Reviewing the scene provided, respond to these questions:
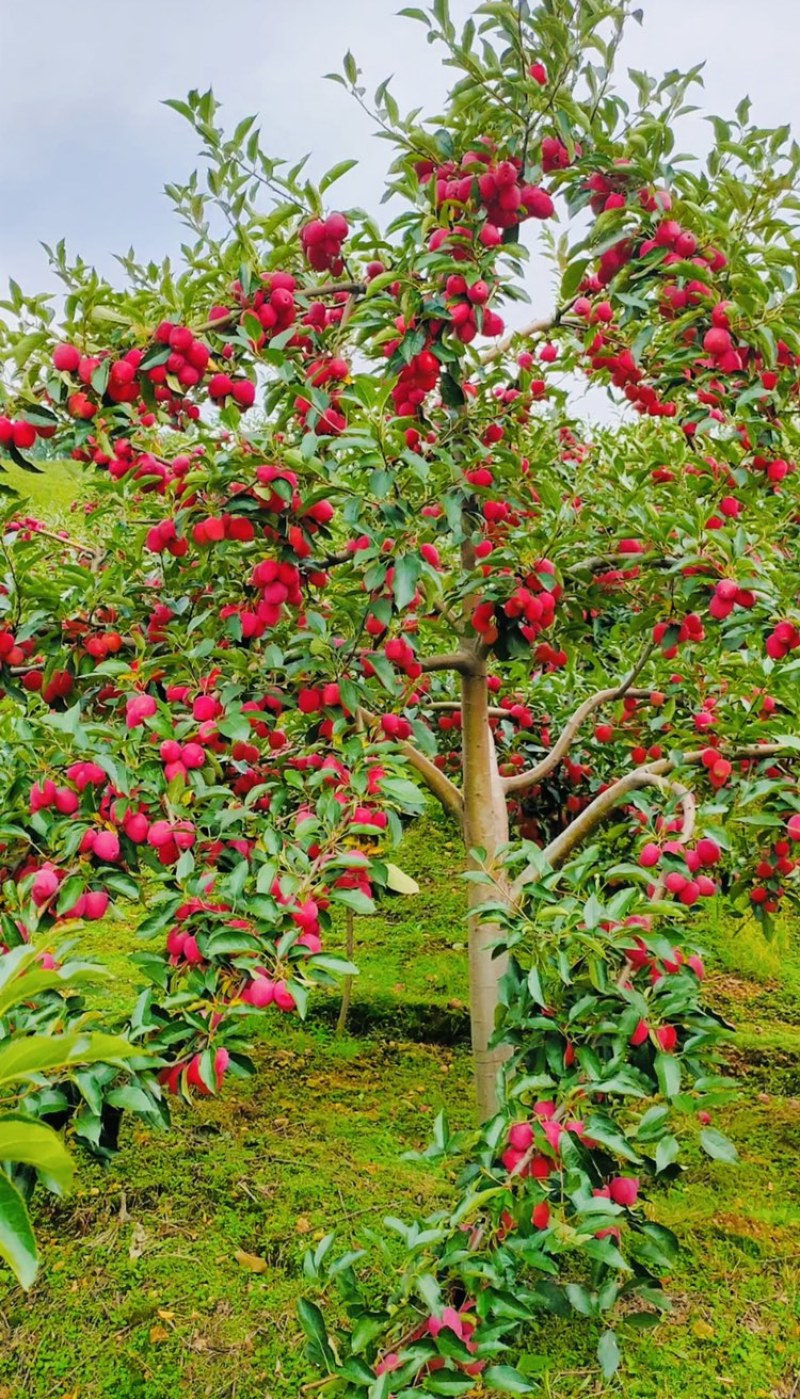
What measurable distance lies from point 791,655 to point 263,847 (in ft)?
3.26

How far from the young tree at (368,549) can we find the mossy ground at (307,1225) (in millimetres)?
677

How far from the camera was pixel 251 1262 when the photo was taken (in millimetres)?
2184

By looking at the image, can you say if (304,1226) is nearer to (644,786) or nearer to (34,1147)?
(644,786)

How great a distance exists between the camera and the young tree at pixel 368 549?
141 cm

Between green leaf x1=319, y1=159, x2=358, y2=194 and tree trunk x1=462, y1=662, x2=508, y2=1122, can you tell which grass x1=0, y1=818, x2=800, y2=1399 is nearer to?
tree trunk x1=462, y1=662, x2=508, y2=1122

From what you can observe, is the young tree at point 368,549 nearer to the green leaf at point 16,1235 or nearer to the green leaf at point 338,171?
the green leaf at point 338,171

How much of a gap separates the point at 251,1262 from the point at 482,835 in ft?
3.66

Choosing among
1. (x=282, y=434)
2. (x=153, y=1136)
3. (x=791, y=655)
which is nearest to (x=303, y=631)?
(x=282, y=434)

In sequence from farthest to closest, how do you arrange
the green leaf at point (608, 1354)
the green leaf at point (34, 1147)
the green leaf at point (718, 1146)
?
the green leaf at point (608, 1354)
the green leaf at point (718, 1146)
the green leaf at point (34, 1147)

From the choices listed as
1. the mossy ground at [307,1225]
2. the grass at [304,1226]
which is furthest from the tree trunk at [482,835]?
the mossy ground at [307,1225]

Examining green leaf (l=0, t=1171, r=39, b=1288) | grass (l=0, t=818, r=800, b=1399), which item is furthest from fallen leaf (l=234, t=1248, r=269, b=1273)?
green leaf (l=0, t=1171, r=39, b=1288)

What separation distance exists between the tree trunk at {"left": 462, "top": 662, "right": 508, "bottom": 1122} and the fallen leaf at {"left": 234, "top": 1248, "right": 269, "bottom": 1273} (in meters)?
0.60

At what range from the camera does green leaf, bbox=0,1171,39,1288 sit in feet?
1.70

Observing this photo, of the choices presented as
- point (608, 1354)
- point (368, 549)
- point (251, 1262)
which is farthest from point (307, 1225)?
point (368, 549)
